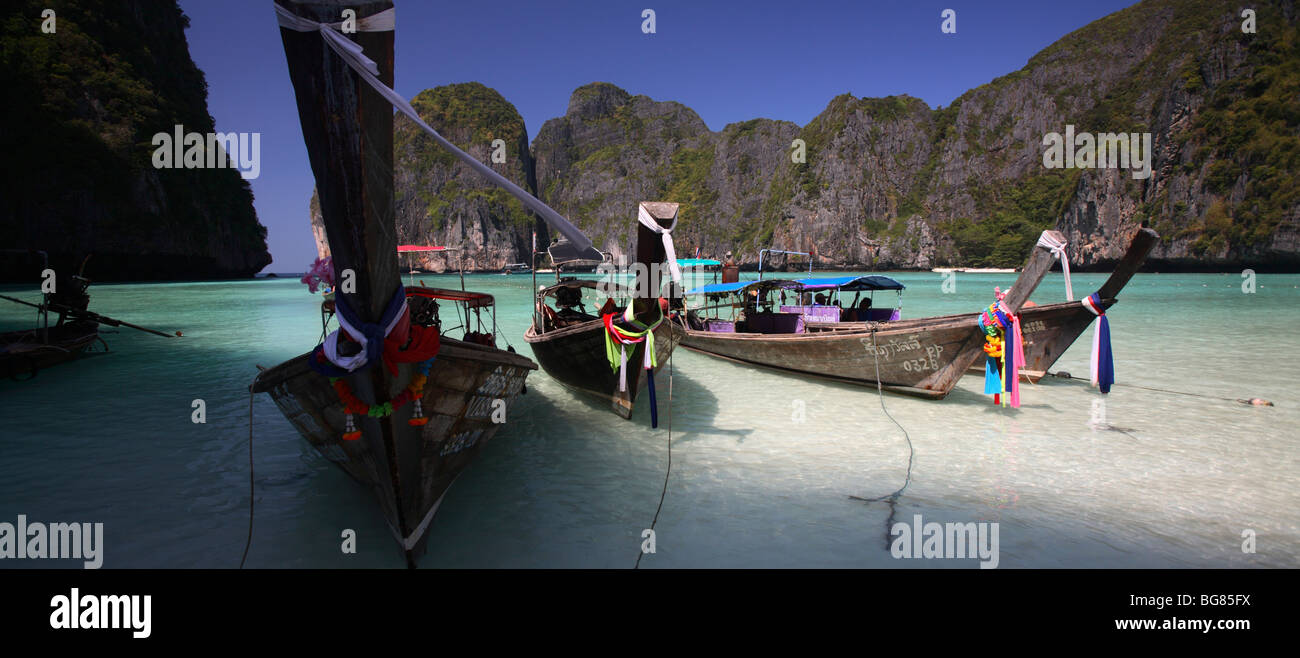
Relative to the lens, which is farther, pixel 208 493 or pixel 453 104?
pixel 453 104

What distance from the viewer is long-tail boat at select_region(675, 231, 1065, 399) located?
7391mm

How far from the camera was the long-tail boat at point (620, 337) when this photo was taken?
16.0 feet

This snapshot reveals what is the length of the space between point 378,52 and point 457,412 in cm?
254

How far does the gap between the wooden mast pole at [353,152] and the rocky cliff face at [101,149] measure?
148 feet

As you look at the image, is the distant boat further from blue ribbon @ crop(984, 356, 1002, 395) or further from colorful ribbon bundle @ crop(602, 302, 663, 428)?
colorful ribbon bundle @ crop(602, 302, 663, 428)

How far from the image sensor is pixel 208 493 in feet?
15.9

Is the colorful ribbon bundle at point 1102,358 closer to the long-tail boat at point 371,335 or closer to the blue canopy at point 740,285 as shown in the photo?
the blue canopy at point 740,285

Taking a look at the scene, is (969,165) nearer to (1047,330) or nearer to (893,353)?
(1047,330)

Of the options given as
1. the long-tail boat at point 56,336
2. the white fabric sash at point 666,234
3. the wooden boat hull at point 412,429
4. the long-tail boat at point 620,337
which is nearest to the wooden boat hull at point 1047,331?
the long-tail boat at point 620,337

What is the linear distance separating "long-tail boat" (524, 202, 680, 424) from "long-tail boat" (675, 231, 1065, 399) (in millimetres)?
1220

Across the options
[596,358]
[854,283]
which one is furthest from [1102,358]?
[596,358]

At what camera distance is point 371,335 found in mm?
2936

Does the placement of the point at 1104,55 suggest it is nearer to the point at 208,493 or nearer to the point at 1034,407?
the point at 1034,407
